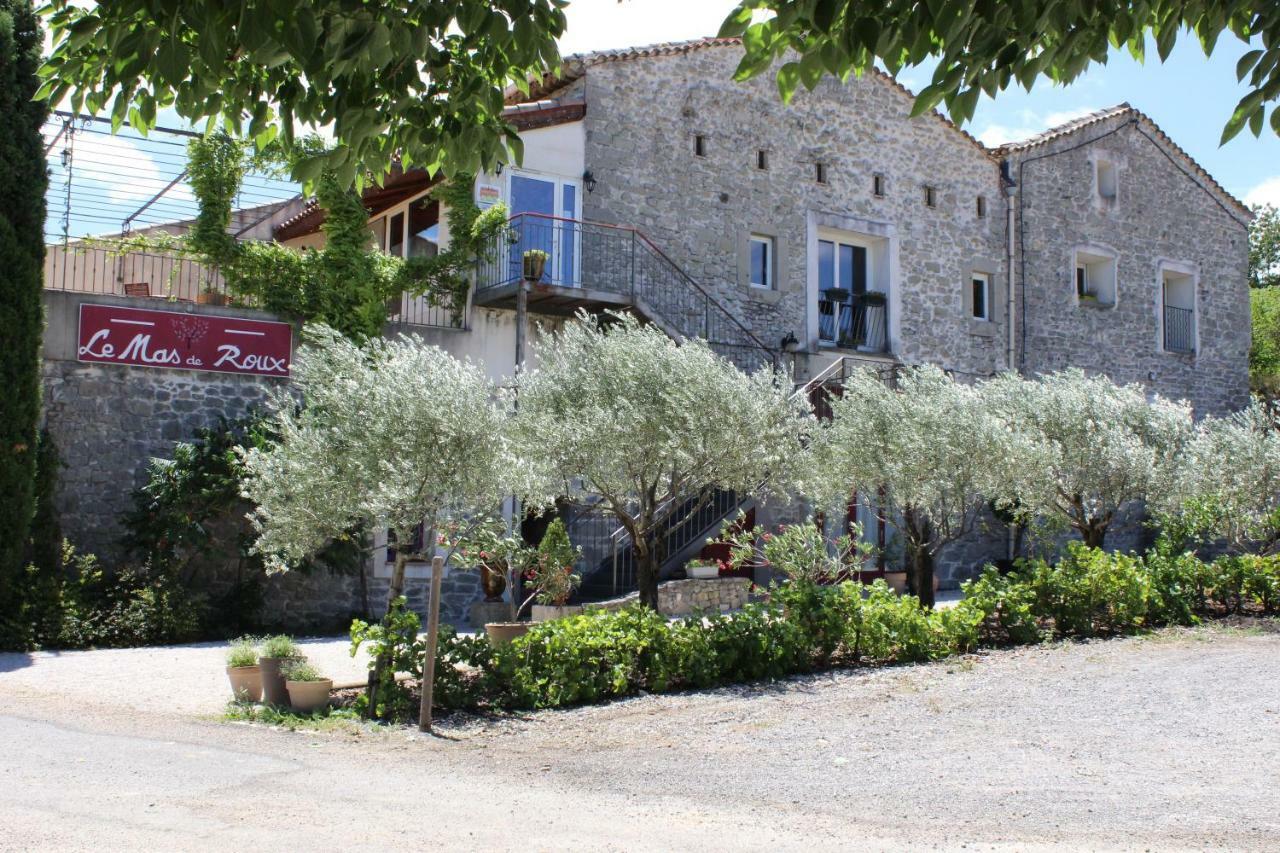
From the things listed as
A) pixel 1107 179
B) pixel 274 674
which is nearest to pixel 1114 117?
pixel 1107 179

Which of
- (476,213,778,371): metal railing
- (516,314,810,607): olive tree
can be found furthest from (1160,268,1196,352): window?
(516,314,810,607): olive tree

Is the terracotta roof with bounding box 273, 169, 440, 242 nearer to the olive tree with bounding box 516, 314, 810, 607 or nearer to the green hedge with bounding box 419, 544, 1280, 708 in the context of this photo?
the olive tree with bounding box 516, 314, 810, 607

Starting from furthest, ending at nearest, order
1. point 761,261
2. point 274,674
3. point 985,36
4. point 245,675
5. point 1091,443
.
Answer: point 761,261 → point 1091,443 → point 245,675 → point 274,674 → point 985,36

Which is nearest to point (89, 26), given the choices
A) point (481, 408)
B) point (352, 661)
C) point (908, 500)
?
point (481, 408)

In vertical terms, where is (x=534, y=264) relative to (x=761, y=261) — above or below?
below

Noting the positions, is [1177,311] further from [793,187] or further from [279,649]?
[279,649]

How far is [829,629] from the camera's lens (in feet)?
33.7

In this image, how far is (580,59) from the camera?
1620cm

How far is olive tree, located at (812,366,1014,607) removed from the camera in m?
11.4

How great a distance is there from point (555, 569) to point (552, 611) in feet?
2.75

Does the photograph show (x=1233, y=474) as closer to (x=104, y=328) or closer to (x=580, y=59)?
(x=580, y=59)

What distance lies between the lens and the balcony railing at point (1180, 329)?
74.6 feet

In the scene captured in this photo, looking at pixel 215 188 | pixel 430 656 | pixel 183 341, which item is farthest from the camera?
pixel 215 188

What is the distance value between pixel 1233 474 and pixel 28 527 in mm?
13783
